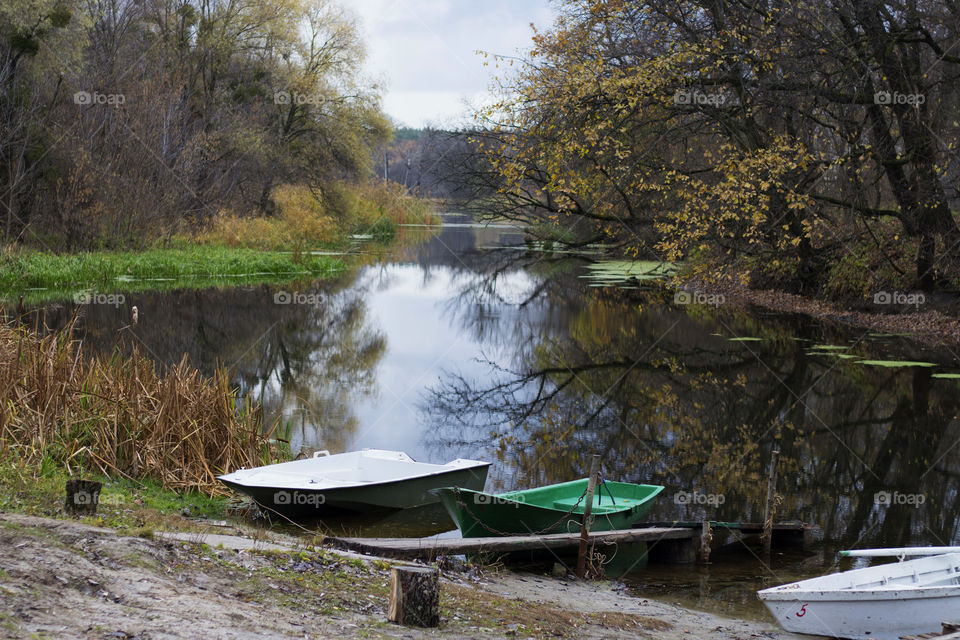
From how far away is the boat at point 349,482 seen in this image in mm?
8188

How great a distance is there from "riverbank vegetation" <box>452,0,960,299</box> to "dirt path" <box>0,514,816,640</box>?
12.8 meters

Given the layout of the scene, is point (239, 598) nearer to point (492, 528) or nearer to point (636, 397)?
point (492, 528)

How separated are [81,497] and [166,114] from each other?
86.5ft

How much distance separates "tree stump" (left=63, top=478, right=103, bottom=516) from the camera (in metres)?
6.41

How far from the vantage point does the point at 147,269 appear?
27.2 m

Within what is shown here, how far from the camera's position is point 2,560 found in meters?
4.48

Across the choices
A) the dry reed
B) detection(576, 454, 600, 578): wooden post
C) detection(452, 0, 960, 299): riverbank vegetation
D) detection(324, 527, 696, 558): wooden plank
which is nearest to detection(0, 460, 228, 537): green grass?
the dry reed

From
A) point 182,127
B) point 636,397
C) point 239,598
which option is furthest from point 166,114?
point 239,598

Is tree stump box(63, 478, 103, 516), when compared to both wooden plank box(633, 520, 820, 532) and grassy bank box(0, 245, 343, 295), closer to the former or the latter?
wooden plank box(633, 520, 820, 532)

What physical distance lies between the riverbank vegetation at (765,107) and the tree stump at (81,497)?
12.9 metres

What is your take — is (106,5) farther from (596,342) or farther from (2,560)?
(2,560)

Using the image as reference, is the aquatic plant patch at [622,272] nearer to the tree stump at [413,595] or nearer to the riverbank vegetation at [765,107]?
the riverbank vegetation at [765,107]

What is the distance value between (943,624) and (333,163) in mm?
41392

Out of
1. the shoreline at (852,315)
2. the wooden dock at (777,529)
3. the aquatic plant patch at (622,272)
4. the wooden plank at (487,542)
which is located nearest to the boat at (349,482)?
the wooden plank at (487,542)
